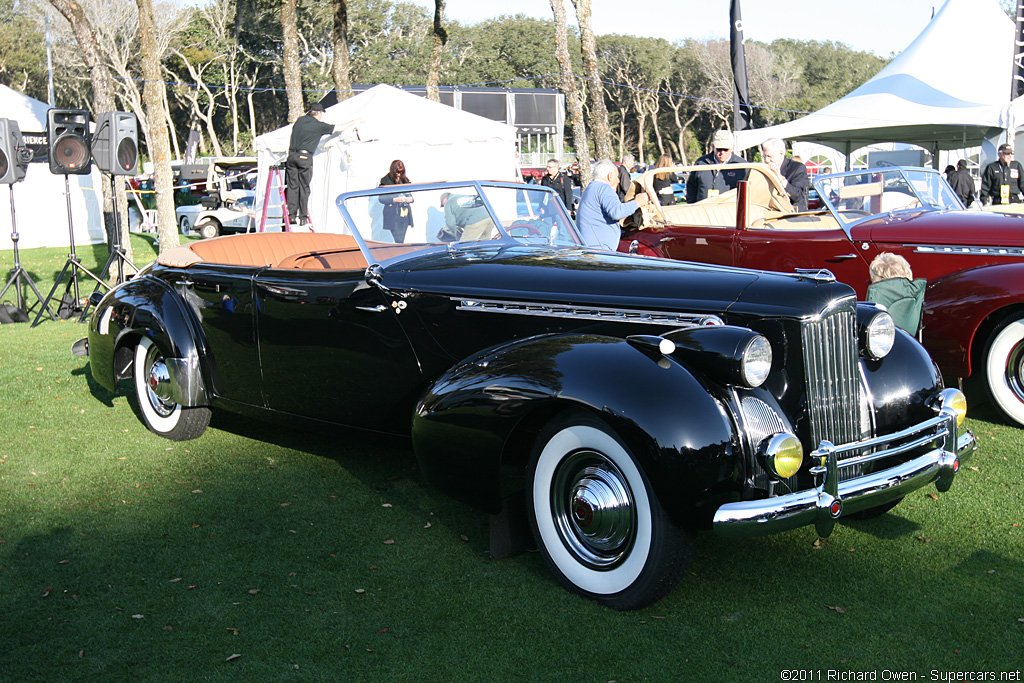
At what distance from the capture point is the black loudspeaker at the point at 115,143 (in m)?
11.0

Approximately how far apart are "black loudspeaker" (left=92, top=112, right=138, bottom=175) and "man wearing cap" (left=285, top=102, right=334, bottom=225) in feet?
7.50

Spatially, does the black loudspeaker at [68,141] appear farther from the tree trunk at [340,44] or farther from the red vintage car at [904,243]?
the tree trunk at [340,44]

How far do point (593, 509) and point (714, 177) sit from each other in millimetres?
7709

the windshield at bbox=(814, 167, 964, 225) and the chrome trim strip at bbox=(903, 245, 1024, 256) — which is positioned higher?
the windshield at bbox=(814, 167, 964, 225)

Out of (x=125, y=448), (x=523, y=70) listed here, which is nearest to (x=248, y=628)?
(x=125, y=448)

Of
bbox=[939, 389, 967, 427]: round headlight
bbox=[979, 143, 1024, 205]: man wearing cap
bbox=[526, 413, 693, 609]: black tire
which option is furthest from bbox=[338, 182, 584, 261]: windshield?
bbox=[979, 143, 1024, 205]: man wearing cap

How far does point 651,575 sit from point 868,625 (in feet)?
2.49

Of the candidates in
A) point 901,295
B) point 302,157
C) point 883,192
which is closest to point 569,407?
point 901,295

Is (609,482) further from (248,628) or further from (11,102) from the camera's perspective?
(11,102)

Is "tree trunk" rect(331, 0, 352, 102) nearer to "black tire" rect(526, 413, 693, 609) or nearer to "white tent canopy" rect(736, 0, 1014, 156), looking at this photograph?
"white tent canopy" rect(736, 0, 1014, 156)

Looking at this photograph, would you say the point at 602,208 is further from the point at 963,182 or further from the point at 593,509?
the point at 963,182

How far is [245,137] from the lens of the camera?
53.5m

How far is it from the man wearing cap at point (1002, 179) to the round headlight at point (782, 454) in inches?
447

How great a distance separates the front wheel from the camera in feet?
17.0
